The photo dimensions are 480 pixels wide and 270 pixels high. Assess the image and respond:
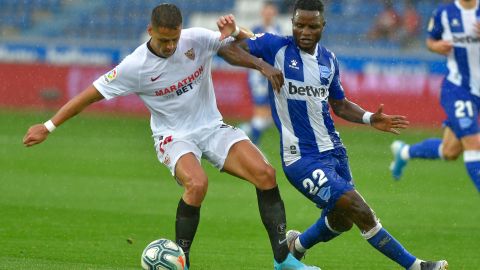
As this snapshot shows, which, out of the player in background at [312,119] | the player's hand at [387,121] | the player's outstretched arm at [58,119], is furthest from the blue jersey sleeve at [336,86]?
the player's outstretched arm at [58,119]

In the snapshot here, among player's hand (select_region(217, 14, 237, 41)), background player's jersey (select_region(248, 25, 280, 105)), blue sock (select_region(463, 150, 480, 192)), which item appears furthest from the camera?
background player's jersey (select_region(248, 25, 280, 105))

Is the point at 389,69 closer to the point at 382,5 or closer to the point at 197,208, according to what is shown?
the point at 382,5

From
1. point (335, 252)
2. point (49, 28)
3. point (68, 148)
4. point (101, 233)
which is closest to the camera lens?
point (335, 252)

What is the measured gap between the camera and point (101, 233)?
420 inches

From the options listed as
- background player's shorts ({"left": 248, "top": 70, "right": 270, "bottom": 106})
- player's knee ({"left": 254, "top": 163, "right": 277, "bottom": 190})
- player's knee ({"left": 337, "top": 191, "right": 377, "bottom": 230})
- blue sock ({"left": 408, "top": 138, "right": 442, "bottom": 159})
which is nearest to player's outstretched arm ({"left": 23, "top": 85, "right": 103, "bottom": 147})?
player's knee ({"left": 254, "top": 163, "right": 277, "bottom": 190})

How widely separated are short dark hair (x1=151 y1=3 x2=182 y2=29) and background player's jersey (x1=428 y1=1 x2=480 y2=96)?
3.29m

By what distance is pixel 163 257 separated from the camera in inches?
301

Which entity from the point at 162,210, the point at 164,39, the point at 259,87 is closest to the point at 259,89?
the point at 259,87

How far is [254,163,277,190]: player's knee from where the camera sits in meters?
8.19

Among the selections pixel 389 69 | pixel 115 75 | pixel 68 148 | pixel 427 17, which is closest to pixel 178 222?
pixel 115 75

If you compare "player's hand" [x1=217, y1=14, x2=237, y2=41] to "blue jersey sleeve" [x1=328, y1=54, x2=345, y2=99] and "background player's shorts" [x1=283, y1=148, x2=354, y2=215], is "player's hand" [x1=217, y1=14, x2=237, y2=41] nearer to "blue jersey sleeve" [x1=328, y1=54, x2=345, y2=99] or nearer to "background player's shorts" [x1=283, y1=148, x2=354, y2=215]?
"blue jersey sleeve" [x1=328, y1=54, x2=345, y2=99]

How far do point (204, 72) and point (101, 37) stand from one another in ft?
55.5

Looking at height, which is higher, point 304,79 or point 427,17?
point 304,79

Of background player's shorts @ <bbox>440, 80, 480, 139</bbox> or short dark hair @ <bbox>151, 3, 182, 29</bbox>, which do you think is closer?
short dark hair @ <bbox>151, 3, 182, 29</bbox>
